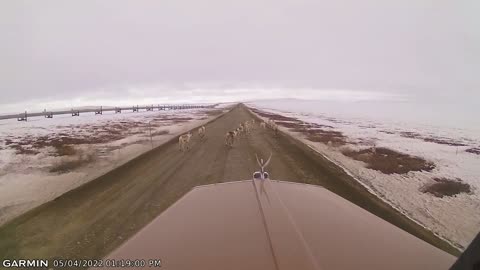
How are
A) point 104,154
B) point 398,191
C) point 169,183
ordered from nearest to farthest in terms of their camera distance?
point 169,183 < point 398,191 < point 104,154

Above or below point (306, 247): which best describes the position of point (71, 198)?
below

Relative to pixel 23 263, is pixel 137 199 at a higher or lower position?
higher

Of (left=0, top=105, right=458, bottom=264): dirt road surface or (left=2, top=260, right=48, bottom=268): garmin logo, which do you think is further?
(left=0, top=105, right=458, bottom=264): dirt road surface

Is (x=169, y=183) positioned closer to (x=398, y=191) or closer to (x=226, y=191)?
(x=226, y=191)

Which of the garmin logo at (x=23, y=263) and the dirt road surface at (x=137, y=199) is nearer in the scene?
the garmin logo at (x=23, y=263)

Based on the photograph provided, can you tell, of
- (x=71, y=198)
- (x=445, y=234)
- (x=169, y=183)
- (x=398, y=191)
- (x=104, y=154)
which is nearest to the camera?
(x=445, y=234)

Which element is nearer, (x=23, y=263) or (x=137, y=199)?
(x=23, y=263)

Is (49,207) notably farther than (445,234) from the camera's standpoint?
Yes

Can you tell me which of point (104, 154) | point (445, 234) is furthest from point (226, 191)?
point (104, 154)
